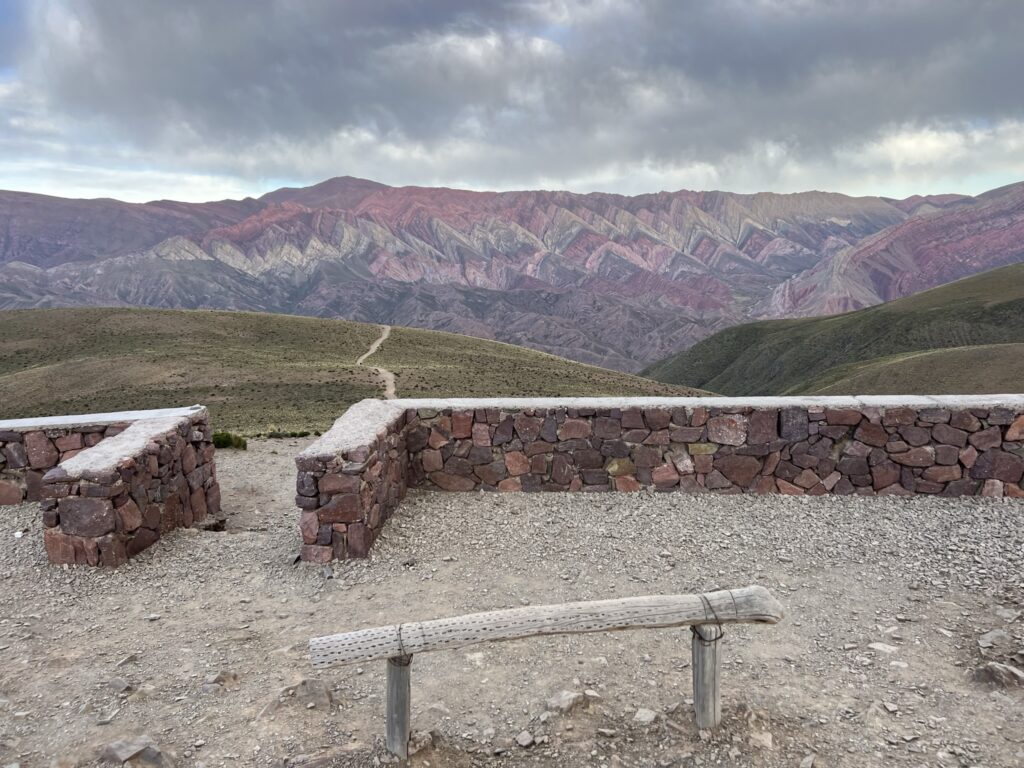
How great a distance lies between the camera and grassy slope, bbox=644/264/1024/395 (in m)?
53.3

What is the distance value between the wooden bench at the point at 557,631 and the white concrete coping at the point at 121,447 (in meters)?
3.96

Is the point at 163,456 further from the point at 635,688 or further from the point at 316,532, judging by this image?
the point at 635,688

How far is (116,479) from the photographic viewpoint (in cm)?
641

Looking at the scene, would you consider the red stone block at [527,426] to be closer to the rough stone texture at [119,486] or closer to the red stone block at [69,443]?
the rough stone texture at [119,486]

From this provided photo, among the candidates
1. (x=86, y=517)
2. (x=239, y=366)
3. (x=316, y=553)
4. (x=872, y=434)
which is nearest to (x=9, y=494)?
(x=86, y=517)

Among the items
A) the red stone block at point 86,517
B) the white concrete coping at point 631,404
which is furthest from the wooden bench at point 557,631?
the red stone block at point 86,517

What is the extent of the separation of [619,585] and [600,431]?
104 inches

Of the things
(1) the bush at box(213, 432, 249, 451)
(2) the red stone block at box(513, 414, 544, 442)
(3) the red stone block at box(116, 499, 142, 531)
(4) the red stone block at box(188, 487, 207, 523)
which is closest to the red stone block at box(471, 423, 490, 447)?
(2) the red stone block at box(513, 414, 544, 442)

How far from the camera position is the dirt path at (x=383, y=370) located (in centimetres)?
3435

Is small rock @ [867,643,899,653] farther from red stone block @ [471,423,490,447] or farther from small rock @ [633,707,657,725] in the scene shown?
red stone block @ [471,423,490,447]

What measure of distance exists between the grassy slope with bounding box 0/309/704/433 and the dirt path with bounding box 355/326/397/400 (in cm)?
65

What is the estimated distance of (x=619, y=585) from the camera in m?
6.00

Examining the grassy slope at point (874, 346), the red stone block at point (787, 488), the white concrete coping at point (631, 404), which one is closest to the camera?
the white concrete coping at point (631, 404)

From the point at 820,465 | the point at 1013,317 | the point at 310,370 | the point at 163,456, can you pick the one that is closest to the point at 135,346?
the point at 310,370
